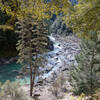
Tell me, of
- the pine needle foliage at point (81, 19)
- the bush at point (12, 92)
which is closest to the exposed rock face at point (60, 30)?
the bush at point (12, 92)

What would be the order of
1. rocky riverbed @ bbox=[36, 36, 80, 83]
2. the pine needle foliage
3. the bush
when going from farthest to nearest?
rocky riverbed @ bbox=[36, 36, 80, 83] < the bush < the pine needle foliage

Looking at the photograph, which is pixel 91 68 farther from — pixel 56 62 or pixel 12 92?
pixel 56 62

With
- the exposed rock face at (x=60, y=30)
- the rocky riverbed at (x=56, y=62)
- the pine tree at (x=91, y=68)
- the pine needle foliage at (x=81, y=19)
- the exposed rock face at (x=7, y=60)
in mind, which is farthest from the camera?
the exposed rock face at (x=60, y=30)

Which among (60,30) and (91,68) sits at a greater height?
(60,30)

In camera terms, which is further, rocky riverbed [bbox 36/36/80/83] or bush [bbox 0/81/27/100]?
rocky riverbed [bbox 36/36/80/83]

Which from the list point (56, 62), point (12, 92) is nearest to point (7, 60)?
point (56, 62)

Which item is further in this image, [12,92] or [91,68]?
[91,68]

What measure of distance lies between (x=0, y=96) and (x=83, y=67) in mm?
7117

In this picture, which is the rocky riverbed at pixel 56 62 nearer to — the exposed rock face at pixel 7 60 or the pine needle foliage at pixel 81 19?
the exposed rock face at pixel 7 60

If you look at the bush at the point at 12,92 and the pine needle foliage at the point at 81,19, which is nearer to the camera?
the pine needle foliage at the point at 81,19

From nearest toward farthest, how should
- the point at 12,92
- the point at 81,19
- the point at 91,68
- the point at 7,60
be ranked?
the point at 81,19 → the point at 12,92 → the point at 91,68 → the point at 7,60

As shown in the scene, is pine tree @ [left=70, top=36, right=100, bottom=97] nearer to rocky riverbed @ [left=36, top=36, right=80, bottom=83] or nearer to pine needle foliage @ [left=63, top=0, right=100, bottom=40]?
rocky riverbed @ [left=36, top=36, right=80, bottom=83]

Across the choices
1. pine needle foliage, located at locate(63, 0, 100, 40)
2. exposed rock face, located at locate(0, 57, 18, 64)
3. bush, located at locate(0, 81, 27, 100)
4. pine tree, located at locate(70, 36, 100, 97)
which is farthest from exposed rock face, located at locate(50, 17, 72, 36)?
pine needle foliage, located at locate(63, 0, 100, 40)

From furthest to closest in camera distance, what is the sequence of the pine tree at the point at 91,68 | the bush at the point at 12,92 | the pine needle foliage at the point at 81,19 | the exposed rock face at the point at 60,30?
the exposed rock face at the point at 60,30
the pine tree at the point at 91,68
the bush at the point at 12,92
the pine needle foliage at the point at 81,19
